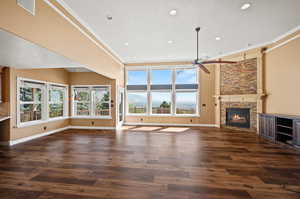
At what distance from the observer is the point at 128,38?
181 inches

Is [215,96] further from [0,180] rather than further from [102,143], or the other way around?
[0,180]

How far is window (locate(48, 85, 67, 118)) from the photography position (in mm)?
5762

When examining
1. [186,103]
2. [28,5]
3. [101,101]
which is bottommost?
[186,103]

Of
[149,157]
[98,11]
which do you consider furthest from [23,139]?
[98,11]

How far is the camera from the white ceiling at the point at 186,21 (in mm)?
2955

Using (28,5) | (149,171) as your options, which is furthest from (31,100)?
(149,171)

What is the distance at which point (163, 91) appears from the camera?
754cm

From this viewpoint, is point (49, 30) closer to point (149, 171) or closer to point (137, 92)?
point (149, 171)

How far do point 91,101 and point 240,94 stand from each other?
710 cm

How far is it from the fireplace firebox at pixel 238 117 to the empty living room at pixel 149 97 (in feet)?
0.13

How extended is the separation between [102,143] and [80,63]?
2.54m

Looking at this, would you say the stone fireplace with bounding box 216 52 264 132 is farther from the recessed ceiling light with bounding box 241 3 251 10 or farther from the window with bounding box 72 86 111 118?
the window with bounding box 72 86 111 118

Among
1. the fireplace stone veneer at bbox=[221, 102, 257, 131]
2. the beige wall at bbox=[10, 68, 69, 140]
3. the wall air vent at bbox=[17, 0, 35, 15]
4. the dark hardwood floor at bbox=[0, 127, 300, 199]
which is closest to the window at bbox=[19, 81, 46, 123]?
the beige wall at bbox=[10, 68, 69, 140]

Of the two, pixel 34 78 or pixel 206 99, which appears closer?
pixel 34 78
